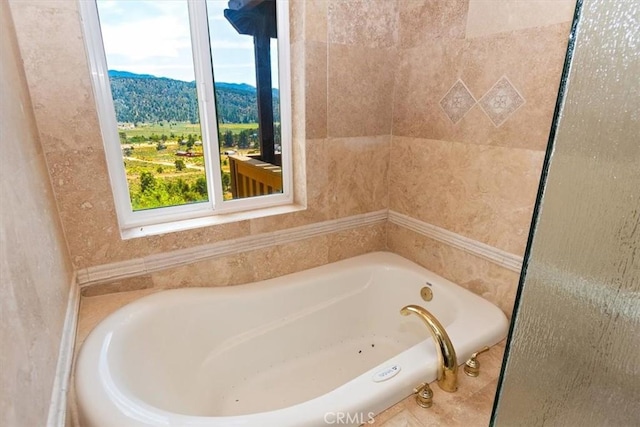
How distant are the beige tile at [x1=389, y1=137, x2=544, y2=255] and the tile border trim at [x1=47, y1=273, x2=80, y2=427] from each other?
1.53 m

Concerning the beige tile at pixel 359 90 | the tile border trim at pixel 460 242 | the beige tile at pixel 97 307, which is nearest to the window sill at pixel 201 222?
the beige tile at pixel 97 307

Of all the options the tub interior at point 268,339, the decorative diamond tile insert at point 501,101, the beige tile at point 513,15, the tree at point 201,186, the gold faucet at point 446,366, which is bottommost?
the tub interior at point 268,339

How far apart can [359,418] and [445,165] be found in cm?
113

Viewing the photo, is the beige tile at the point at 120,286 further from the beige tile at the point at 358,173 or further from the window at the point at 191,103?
the beige tile at the point at 358,173

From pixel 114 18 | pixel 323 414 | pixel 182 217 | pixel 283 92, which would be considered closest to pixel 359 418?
pixel 323 414

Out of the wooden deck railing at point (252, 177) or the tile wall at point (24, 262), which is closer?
the tile wall at point (24, 262)

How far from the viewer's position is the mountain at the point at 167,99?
128 centimetres

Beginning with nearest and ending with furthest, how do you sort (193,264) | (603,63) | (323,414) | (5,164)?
1. (603,63)
2. (5,164)
3. (323,414)
4. (193,264)

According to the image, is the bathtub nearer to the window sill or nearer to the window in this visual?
the window sill

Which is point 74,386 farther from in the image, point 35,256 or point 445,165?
point 445,165

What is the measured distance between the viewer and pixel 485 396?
993mm

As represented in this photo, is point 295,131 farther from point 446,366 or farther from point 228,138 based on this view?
point 446,366

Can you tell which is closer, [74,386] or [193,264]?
[74,386]

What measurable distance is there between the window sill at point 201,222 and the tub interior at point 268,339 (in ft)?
0.93
